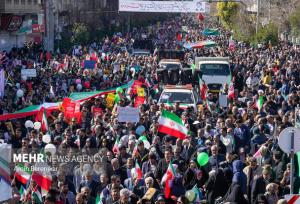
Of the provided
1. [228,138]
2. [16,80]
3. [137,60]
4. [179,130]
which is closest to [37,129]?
[179,130]

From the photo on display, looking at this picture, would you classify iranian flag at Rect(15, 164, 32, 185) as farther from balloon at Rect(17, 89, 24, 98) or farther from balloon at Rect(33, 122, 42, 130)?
balloon at Rect(17, 89, 24, 98)

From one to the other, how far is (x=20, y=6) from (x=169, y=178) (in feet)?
163

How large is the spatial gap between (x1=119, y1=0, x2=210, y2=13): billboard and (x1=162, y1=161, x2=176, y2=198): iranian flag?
5405 cm

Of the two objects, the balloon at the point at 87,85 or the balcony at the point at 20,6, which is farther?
the balcony at the point at 20,6

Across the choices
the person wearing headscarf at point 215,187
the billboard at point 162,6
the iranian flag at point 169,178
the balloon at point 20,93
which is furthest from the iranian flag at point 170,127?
the billboard at point 162,6

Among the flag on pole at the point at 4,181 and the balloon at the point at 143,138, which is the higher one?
the flag on pole at the point at 4,181

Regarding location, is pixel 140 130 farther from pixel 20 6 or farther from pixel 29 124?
pixel 20 6

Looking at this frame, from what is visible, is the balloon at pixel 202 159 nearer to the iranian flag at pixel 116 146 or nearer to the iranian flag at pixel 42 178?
the iranian flag at pixel 116 146

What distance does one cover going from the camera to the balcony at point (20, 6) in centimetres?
5953

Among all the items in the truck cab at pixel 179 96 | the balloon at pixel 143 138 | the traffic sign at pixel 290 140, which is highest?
the traffic sign at pixel 290 140

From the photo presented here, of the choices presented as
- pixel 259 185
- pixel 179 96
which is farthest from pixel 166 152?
pixel 179 96

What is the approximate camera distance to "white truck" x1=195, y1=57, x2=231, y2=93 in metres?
35.1

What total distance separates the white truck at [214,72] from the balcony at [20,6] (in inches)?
964

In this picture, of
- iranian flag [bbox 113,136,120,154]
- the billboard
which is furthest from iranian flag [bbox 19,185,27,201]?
the billboard
